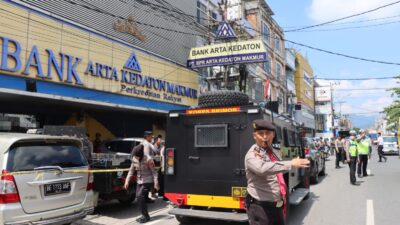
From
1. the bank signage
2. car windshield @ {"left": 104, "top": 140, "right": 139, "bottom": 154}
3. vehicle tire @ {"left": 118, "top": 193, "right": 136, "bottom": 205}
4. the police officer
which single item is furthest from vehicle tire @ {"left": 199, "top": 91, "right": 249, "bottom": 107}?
the bank signage

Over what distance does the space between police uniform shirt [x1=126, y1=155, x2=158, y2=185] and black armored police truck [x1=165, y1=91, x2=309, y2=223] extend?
0.76 m

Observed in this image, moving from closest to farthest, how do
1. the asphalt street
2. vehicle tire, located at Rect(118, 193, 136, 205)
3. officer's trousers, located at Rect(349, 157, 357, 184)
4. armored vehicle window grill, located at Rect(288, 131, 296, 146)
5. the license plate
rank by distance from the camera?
the license plate
the asphalt street
armored vehicle window grill, located at Rect(288, 131, 296, 146)
vehicle tire, located at Rect(118, 193, 136, 205)
officer's trousers, located at Rect(349, 157, 357, 184)

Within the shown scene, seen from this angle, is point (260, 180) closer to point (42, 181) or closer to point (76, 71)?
point (42, 181)

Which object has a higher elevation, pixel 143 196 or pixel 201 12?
pixel 201 12

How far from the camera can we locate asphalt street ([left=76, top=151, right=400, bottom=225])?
7855 mm

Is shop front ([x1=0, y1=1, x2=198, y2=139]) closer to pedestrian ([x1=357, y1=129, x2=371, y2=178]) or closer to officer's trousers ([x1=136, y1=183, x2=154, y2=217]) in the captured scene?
officer's trousers ([x1=136, y1=183, x2=154, y2=217])

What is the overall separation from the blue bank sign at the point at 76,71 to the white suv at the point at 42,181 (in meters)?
5.57

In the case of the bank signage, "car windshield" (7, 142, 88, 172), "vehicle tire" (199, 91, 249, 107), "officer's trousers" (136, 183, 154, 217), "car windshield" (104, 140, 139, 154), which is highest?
the bank signage

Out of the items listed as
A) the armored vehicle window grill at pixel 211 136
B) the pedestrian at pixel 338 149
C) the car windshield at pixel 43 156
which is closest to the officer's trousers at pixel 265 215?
the armored vehicle window grill at pixel 211 136

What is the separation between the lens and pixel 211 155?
726cm

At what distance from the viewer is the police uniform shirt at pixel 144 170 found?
830 cm

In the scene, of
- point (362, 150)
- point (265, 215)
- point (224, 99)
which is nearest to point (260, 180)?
point (265, 215)

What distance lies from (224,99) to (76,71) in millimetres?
7623

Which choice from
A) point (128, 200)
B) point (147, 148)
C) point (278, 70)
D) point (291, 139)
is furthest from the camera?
point (278, 70)
